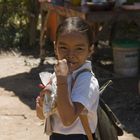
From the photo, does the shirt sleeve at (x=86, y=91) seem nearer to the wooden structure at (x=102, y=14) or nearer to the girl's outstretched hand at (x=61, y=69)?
the girl's outstretched hand at (x=61, y=69)

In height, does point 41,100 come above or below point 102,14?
above

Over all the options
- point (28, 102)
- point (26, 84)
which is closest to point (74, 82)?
point (28, 102)

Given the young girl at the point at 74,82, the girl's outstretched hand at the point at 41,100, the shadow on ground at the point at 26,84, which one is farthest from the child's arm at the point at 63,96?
the shadow on ground at the point at 26,84

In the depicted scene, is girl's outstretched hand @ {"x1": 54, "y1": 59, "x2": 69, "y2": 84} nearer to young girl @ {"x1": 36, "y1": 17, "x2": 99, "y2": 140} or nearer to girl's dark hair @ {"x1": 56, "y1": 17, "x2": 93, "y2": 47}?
young girl @ {"x1": 36, "y1": 17, "x2": 99, "y2": 140}

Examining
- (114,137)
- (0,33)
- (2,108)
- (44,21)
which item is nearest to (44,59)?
(44,21)

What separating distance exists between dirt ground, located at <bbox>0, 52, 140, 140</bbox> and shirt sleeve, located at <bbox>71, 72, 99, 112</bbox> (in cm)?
242

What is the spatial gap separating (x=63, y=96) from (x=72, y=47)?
0.72 feet

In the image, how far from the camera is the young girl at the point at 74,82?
75.8 inches

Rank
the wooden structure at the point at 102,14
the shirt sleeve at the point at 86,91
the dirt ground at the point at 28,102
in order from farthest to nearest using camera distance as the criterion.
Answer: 1. the wooden structure at the point at 102,14
2. the dirt ground at the point at 28,102
3. the shirt sleeve at the point at 86,91

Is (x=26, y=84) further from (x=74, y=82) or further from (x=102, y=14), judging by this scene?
(x=74, y=82)

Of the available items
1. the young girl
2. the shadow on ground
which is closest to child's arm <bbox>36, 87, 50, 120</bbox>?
the young girl

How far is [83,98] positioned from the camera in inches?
79.1

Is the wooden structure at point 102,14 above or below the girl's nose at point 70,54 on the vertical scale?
below

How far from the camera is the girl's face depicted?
2.02 meters
